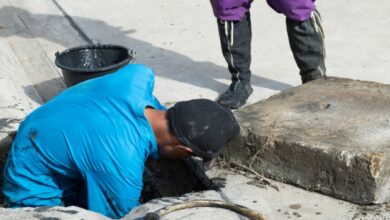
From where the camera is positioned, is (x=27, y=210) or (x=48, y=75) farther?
(x=48, y=75)

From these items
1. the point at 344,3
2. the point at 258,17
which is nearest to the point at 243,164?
the point at 258,17

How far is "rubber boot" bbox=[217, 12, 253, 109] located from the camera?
4386mm

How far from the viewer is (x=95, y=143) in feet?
9.07

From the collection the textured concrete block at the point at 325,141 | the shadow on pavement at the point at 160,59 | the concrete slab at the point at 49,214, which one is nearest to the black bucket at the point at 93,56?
the shadow on pavement at the point at 160,59

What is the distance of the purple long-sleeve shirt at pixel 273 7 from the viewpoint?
4113mm

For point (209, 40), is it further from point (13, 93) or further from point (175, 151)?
point (175, 151)

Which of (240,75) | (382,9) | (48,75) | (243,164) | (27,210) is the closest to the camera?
(27,210)

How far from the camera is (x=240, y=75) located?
179 inches

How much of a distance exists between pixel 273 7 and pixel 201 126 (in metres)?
→ 1.72

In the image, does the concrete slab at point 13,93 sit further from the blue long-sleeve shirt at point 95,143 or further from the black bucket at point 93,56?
the blue long-sleeve shirt at point 95,143

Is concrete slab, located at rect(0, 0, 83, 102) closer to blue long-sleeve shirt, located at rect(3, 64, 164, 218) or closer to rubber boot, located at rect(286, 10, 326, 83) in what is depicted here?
rubber boot, located at rect(286, 10, 326, 83)

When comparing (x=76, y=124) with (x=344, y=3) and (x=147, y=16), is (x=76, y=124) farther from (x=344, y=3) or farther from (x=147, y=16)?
(x=344, y=3)

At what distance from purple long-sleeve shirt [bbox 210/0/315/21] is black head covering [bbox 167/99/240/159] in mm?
1478

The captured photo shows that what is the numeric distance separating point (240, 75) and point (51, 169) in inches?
74.1
